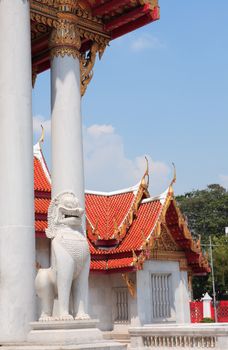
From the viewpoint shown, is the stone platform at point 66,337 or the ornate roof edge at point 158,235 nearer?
the stone platform at point 66,337

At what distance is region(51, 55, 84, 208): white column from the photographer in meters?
11.1

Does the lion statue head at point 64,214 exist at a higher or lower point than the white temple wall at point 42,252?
lower

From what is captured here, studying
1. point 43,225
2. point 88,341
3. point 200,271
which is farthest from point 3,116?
point 200,271

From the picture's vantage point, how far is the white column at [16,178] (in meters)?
9.38

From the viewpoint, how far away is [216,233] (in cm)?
6700

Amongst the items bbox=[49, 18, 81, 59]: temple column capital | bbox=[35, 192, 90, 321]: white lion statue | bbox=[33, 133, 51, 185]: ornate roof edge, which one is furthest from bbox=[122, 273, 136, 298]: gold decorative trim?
bbox=[35, 192, 90, 321]: white lion statue

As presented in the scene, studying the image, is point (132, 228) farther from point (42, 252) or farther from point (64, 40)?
point (64, 40)

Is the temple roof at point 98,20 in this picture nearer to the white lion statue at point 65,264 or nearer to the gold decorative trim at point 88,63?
the gold decorative trim at point 88,63

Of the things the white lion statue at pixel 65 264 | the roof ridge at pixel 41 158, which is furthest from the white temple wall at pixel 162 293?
the white lion statue at pixel 65 264

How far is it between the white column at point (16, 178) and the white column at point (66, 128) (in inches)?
48.5

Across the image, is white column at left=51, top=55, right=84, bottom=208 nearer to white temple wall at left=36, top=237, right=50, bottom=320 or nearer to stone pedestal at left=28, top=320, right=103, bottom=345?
stone pedestal at left=28, top=320, right=103, bottom=345

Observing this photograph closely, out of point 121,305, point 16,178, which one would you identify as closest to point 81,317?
point 16,178

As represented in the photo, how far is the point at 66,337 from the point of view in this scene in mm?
7855

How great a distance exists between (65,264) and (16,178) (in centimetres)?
209
